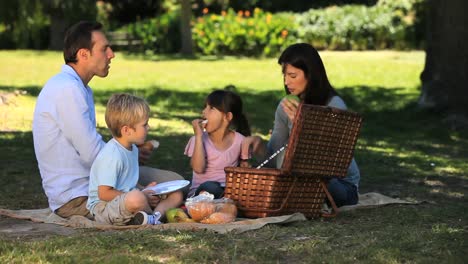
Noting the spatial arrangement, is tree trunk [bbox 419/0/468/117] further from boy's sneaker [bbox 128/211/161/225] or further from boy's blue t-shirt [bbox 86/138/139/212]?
boy's sneaker [bbox 128/211/161/225]

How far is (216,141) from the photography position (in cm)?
658

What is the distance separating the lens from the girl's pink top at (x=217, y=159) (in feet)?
21.4

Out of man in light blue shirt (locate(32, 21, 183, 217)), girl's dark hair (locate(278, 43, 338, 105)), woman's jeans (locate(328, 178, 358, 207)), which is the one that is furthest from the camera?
woman's jeans (locate(328, 178, 358, 207))

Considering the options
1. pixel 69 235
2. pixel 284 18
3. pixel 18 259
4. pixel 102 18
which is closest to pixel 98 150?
pixel 69 235

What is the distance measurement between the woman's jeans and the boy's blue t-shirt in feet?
4.82

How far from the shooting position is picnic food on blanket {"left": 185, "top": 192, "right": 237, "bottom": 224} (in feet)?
18.9

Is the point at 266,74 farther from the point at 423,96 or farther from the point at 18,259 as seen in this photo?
the point at 18,259

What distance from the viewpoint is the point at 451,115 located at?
41.4 feet

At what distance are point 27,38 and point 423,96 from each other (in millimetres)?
19970

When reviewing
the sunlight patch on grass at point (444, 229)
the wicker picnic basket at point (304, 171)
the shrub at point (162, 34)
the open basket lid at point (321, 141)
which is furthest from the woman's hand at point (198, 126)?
the shrub at point (162, 34)

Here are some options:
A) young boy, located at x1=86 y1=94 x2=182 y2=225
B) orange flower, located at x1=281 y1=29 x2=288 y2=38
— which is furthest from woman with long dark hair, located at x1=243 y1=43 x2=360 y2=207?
orange flower, located at x1=281 y1=29 x2=288 y2=38

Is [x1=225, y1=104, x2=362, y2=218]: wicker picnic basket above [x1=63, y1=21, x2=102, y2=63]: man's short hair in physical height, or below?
below

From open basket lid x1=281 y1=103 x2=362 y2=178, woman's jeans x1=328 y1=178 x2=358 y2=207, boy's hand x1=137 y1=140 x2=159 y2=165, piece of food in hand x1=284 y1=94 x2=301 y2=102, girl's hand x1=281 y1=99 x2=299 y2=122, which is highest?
piece of food in hand x1=284 y1=94 x2=301 y2=102

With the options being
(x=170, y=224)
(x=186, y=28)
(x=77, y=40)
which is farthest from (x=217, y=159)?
(x=186, y=28)
